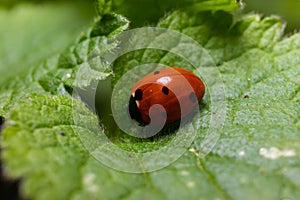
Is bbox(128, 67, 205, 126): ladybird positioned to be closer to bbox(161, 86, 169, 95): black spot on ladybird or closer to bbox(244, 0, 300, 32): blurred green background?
bbox(161, 86, 169, 95): black spot on ladybird

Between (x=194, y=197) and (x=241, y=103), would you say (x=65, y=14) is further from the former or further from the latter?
(x=194, y=197)

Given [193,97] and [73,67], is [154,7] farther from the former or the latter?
[193,97]

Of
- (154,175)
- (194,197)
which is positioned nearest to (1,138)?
(154,175)

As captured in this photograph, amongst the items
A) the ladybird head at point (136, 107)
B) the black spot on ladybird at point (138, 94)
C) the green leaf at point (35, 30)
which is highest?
the green leaf at point (35, 30)

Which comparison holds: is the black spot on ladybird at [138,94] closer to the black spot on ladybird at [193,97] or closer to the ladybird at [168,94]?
the ladybird at [168,94]

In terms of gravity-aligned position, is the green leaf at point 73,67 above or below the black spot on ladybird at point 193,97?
above

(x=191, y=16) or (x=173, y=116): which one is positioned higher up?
(x=191, y=16)

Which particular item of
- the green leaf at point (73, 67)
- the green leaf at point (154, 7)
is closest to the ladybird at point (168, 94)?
the green leaf at point (73, 67)
